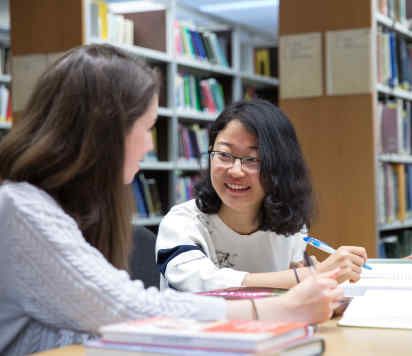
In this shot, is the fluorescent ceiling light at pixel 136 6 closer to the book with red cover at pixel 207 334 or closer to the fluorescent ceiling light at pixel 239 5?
the fluorescent ceiling light at pixel 239 5

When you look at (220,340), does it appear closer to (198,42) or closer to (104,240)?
(104,240)

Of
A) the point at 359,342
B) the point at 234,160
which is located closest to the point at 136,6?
the point at 234,160

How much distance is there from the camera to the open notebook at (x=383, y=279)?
5.43 feet

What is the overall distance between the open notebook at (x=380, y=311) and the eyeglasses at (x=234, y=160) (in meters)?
0.48

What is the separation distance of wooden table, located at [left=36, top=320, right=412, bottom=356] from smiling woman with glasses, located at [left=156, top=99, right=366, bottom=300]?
54cm

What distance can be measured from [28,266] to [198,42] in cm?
440

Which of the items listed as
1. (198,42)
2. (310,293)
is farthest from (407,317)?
(198,42)

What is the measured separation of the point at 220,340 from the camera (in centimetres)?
87

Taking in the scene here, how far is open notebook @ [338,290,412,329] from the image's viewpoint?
1.37 meters

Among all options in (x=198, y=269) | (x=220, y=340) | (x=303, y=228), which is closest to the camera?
(x=220, y=340)

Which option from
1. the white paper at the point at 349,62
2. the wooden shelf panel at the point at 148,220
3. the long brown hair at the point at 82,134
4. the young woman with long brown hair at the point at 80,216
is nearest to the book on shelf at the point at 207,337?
the young woman with long brown hair at the point at 80,216

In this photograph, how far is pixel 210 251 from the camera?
1.92 metres

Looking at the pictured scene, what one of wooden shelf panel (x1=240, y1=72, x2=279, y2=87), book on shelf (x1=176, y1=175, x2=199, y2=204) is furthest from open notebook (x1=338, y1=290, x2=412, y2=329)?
wooden shelf panel (x1=240, y1=72, x2=279, y2=87)

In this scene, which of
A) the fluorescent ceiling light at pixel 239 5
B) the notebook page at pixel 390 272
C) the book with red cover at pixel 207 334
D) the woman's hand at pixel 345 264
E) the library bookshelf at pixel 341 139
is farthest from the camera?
the fluorescent ceiling light at pixel 239 5
